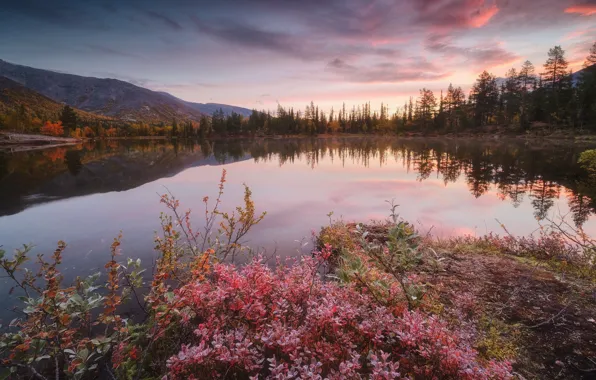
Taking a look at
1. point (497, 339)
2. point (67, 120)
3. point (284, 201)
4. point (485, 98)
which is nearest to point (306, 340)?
point (497, 339)

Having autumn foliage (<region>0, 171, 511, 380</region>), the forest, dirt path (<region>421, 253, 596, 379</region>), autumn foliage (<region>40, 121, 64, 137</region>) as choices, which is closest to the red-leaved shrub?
autumn foliage (<region>0, 171, 511, 380</region>)

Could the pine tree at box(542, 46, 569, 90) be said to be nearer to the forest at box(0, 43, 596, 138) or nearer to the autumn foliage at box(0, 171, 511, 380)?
the forest at box(0, 43, 596, 138)

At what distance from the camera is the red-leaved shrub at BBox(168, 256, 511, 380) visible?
3010 mm

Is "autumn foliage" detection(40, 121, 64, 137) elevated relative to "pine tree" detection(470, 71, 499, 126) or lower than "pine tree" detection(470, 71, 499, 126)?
lower

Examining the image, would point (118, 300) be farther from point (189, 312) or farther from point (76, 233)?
point (76, 233)

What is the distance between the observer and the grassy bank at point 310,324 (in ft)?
10.6

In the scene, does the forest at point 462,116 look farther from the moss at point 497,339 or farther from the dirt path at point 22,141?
the moss at point 497,339

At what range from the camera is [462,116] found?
108562 mm

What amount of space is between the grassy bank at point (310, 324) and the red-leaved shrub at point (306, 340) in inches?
0.8

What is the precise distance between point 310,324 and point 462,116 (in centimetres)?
12555

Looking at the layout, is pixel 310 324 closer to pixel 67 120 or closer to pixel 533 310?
pixel 533 310

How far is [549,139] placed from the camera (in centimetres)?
7062

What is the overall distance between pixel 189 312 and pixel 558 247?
11254 millimetres

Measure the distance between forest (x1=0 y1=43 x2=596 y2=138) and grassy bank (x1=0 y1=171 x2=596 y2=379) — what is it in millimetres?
88016
